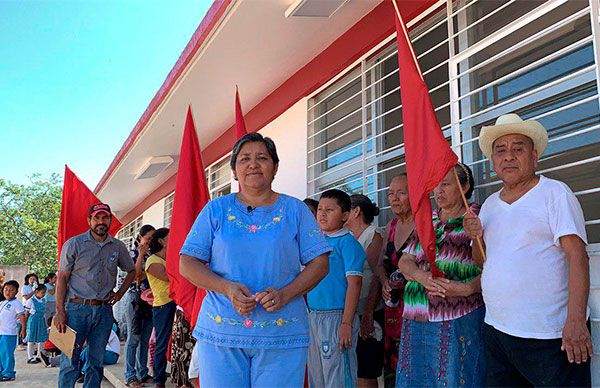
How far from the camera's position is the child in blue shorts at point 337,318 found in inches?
128

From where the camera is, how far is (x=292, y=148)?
6.23m

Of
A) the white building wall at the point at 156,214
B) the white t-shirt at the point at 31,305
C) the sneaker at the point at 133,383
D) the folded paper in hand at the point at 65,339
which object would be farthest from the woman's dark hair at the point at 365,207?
the white building wall at the point at 156,214

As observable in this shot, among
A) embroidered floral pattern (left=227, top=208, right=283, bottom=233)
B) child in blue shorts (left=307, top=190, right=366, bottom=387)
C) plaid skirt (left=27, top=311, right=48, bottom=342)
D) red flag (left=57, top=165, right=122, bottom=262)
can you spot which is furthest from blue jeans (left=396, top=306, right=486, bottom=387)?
plaid skirt (left=27, top=311, right=48, bottom=342)

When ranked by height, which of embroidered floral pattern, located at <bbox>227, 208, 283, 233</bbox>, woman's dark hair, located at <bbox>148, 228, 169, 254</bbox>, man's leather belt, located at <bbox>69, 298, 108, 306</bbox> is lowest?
man's leather belt, located at <bbox>69, 298, 108, 306</bbox>

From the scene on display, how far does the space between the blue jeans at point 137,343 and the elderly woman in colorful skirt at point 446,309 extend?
3.40m

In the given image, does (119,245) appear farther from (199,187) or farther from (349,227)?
(349,227)

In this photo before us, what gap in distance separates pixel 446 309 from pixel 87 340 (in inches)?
128

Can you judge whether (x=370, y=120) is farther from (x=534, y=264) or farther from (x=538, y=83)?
(x=534, y=264)

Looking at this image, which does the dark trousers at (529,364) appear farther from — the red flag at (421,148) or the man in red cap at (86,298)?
the man in red cap at (86,298)

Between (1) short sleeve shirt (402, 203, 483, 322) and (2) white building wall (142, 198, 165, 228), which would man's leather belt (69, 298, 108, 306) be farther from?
(2) white building wall (142, 198, 165, 228)

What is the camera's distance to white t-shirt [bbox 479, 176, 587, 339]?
7.03 ft

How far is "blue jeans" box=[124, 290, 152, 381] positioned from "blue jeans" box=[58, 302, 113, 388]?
847 mm

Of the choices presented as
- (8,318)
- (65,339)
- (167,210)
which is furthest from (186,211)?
(167,210)

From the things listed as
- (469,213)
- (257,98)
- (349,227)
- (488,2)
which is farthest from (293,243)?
(257,98)
